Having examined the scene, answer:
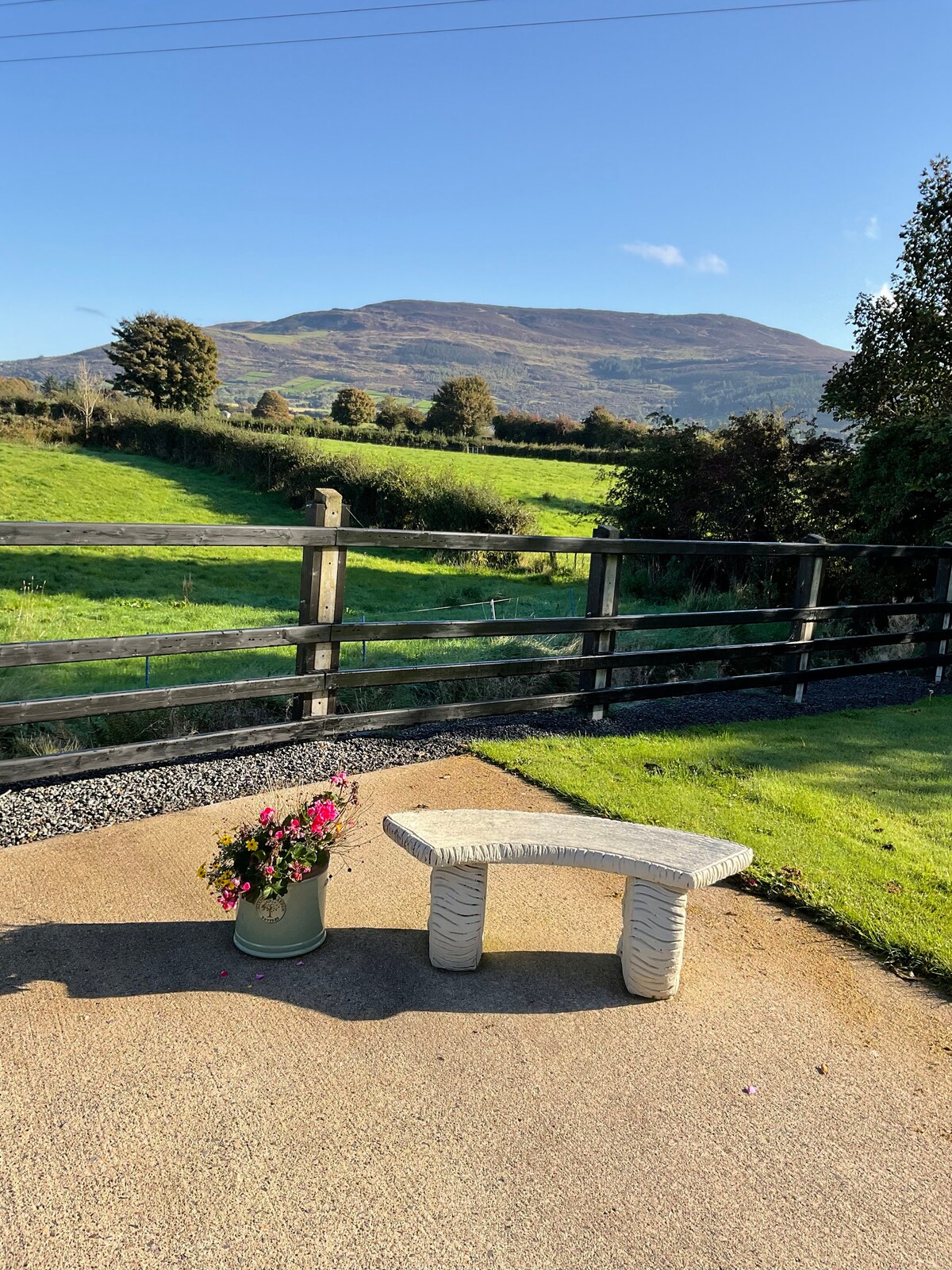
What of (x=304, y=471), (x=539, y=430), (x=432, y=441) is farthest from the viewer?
(x=539, y=430)

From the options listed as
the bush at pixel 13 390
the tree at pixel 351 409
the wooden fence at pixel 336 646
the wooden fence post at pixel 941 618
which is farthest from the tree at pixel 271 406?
the wooden fence at pixel 336 646

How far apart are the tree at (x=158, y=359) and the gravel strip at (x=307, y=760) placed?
5260cm

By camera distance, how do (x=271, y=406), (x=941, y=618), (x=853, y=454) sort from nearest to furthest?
(x=941, y=618) < (x=853, y=454) < (x=271, y=406)

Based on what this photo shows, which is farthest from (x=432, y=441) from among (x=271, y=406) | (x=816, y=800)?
(x=816, y=800)

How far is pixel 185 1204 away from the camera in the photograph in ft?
6.95

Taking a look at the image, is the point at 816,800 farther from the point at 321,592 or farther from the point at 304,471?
the point at 304,471

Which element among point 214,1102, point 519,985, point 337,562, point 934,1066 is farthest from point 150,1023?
point 337,562

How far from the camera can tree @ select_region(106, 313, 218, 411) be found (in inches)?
2215

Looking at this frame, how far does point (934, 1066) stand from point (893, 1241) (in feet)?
2.85

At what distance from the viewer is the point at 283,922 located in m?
3.25

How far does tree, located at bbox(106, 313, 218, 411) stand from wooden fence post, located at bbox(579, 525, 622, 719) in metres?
52.7

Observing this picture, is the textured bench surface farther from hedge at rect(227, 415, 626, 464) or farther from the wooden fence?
hedge at rect(227, 415, 626, 464)

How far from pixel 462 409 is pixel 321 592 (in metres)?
55.2

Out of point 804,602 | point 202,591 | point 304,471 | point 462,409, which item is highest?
point 462,409
